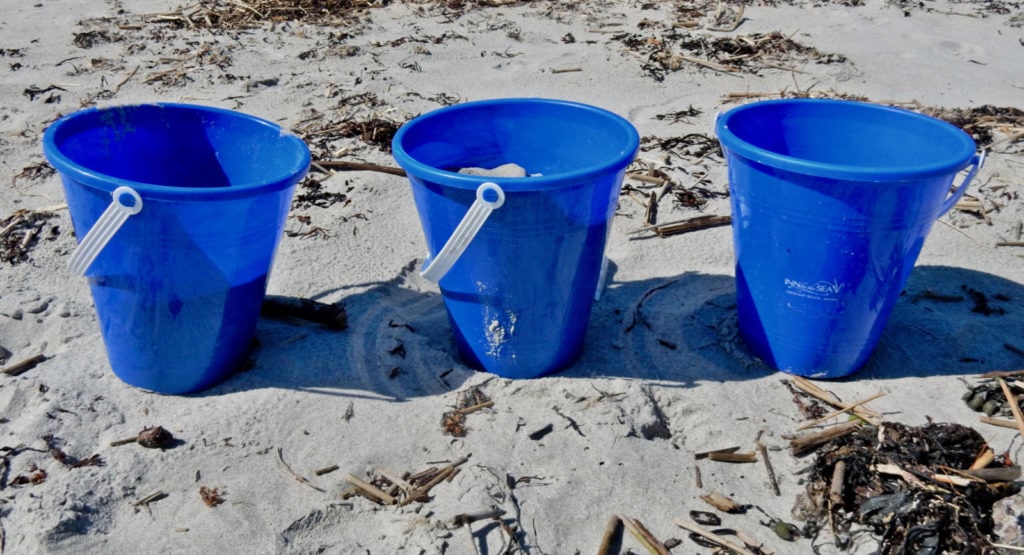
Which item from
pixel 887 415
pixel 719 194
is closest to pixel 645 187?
pixel 719 194

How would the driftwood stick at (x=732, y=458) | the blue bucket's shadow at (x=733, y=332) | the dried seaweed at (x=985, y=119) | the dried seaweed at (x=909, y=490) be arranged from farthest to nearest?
the dried seaweed at (x=985, y=119) → the blue bucket's shadow at (x=733, y=332) → the driftwood stick at (x=732, y=458) → the dried seaweed at (x=909, y=490)

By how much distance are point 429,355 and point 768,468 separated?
1.14m

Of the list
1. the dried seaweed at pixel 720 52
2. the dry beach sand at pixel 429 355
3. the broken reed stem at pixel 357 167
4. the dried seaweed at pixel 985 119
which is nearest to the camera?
the dry beach sand at pixel 429 355

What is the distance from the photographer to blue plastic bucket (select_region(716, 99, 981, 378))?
2627 millimetres

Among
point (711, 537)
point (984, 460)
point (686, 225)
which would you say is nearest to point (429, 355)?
point (711, 537)

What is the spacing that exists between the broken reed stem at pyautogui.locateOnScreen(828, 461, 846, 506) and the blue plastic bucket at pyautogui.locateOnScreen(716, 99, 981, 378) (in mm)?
586

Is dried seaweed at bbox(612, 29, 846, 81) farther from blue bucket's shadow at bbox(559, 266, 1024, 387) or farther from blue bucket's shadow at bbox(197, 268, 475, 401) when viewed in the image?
blue bucket's shadow at bbox(197, 268, 475, 401)

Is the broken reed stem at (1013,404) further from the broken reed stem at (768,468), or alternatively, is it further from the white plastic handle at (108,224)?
the white plastic handle at (108,224)

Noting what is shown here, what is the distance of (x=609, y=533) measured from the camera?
229cm

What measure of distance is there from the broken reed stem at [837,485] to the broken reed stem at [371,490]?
45.1 inches

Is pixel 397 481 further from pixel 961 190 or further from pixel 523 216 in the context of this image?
pixel 961 190

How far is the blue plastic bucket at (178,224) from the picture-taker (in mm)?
2471

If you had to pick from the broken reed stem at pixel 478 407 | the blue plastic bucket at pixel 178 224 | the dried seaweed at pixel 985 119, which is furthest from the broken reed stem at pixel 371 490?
the dried seaweed at pixel 985 119

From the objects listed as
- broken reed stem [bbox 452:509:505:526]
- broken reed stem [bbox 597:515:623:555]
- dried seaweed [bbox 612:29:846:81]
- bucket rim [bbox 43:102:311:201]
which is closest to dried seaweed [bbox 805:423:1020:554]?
broken reed stem [bbox 597:515:623:555]
